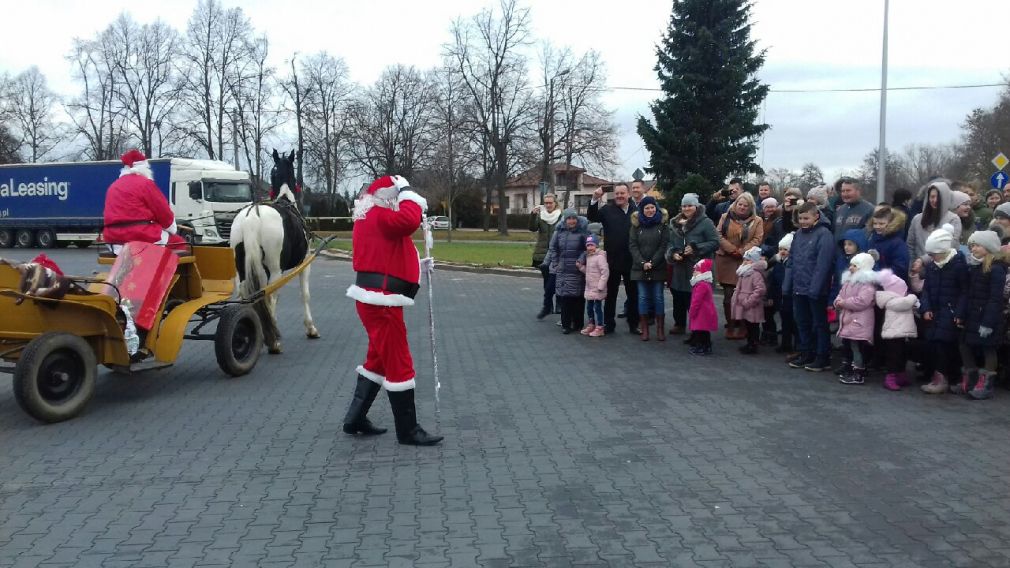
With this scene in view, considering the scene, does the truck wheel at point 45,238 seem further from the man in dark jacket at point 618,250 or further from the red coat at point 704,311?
A: the red coat at point 704,311

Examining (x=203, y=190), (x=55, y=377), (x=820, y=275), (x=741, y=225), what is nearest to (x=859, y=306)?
(x=820, y=275)

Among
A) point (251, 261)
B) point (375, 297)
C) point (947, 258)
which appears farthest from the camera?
point (251, 261)

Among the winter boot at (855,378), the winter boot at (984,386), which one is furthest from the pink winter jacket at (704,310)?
the winter boot at (984,386)

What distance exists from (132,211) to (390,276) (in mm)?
3096

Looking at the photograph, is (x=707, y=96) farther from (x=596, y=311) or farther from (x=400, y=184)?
(x=400, y=184)

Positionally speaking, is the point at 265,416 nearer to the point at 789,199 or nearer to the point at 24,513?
the point at 24,513

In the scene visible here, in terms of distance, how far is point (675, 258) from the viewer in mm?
10070

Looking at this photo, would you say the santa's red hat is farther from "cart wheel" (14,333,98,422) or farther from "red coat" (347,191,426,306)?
"red coat" (347,191,426,306)

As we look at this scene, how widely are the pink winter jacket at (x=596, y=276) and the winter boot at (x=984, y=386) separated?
458cm

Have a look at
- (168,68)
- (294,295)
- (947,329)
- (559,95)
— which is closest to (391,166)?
(559,95)

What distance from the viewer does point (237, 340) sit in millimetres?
8352

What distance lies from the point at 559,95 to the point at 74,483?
49756 mm

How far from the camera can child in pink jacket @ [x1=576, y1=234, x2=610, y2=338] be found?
10.6 m

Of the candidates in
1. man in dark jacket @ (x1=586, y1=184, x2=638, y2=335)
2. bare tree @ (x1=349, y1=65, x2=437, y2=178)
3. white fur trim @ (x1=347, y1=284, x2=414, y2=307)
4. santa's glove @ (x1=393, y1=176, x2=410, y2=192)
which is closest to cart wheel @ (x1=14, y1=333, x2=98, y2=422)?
white fur trim @ (x1=347, y1=284, x2=414, y2=307)
